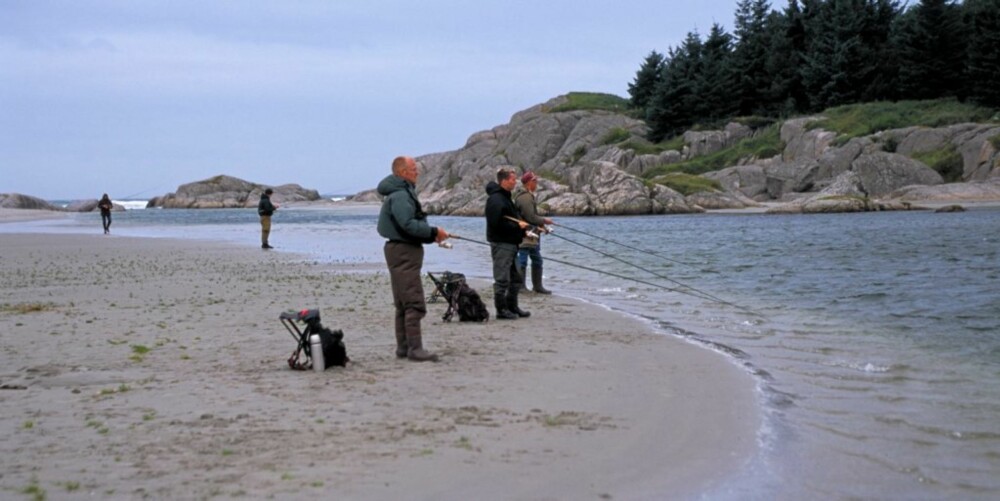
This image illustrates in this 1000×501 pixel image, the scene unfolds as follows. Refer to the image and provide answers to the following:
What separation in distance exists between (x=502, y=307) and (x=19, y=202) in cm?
10653

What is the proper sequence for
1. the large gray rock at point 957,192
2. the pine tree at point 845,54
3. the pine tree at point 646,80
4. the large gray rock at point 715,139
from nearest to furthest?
the large gray rock at point 957,192 < the pine tree at point 845,54 < the large gray rock at point 715,139 < the pine tree at point 646,80

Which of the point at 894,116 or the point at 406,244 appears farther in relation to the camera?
the point at 894,116

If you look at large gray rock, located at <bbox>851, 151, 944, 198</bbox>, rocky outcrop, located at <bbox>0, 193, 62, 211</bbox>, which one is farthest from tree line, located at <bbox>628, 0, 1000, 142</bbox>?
rocky outcrop, located at <bbox>0, 193, 62, 211</bbox>

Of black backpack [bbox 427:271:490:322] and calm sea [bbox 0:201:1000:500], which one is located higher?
black backpack [bbox 427:271:490:322]

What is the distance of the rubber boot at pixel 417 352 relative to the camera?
29.7 ft

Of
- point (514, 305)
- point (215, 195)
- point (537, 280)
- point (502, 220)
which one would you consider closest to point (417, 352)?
point (502, 220)

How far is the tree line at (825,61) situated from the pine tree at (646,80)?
155 millimetres

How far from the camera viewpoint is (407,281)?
9.20 m

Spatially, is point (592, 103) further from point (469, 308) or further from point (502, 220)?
point (469, 308)

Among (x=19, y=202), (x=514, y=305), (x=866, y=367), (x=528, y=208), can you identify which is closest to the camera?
(x=866, y=367)

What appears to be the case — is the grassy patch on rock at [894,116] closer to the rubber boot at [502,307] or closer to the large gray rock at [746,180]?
the large gray rock at [746,180]

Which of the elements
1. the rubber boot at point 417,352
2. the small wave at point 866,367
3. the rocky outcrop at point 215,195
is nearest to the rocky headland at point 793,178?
the small wave at point 866,367

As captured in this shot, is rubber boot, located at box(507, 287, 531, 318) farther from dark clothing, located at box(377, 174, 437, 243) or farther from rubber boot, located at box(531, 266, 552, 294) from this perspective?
dark clothing, located at box(377, 174, 437, 243)

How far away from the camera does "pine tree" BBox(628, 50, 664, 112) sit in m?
96.1
